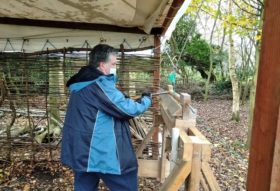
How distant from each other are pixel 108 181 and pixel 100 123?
52 centimetres

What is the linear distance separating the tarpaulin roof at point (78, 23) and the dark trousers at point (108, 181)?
1513 millimetres

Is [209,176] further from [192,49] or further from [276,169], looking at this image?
[192,49]

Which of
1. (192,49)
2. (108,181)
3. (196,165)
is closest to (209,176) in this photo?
(196,165)

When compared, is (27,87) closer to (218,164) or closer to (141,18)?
(141,18)

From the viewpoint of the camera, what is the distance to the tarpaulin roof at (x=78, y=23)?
300 centimetres

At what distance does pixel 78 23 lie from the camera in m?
4.13

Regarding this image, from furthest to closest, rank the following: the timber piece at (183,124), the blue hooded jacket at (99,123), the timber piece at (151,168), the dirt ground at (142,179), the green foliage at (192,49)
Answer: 1. the green foliage at (192,49)
2. the dirt ground at (142,179)
3. the timber piece at (151,168)
4. the blue hooded jacket at (99,123)
5. the timber piece at (183,124)

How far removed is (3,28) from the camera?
4.05m

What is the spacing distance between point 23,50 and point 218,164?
12.5ft

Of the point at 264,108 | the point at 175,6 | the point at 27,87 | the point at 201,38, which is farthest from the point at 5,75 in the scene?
the point at 201,38

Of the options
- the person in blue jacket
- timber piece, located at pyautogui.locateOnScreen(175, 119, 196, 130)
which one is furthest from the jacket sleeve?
timber piece, located at pyautogui.locateOnScreen(175, 119, 196, 130)

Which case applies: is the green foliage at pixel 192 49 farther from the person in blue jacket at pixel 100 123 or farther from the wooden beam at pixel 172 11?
the person in blue jacket at pixel 100 123

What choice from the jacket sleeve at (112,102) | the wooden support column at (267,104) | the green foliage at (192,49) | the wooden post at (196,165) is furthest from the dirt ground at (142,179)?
the green foliage at (192,49)

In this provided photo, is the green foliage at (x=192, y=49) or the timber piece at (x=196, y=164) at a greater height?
the green foliage at (x=192, y=49)
